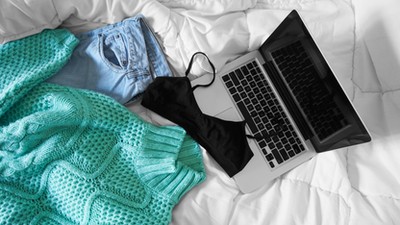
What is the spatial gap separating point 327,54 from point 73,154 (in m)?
0.76

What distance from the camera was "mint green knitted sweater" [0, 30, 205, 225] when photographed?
916 millimetres

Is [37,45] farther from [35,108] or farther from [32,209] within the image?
[32,209]

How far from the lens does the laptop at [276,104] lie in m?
0.96

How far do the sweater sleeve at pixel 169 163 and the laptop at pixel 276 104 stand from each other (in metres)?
0.12

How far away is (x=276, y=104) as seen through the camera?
1.08 m

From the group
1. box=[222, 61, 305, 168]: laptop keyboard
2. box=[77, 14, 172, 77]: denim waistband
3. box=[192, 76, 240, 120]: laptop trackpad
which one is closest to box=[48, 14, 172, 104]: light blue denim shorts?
box=[77, 14, 172, 77]: denim waistband

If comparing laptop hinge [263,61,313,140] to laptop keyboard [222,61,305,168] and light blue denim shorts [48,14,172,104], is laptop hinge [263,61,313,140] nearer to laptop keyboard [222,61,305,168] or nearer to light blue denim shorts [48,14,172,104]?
laptop keyboard [222,61,305,168]

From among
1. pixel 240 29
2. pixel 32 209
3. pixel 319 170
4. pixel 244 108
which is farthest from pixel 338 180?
pixel 32 209

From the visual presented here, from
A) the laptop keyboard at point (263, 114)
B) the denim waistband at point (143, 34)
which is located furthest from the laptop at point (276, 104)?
the denim waistband at point (143, 34)

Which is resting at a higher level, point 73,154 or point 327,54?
point 73,154

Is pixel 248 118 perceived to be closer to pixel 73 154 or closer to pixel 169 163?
pixel 169 163

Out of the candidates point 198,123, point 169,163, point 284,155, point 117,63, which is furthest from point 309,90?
point 117,63

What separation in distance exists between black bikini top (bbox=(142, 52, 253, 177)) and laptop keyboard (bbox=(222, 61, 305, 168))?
48mm

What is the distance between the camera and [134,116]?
1020 millimetres
